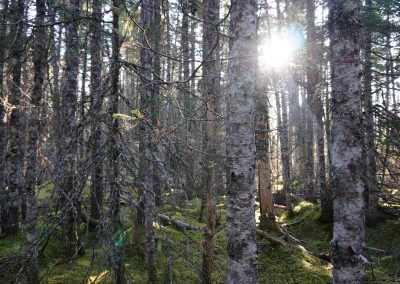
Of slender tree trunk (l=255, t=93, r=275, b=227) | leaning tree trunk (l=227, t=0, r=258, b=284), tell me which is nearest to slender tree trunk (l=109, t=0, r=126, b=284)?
leaning tree trunk (l=227, t=0, r=258, b=284)

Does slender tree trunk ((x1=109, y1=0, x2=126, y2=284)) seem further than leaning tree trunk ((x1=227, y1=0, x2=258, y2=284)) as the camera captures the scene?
No

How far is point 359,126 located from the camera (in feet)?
13.6

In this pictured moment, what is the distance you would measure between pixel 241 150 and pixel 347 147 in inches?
52.2

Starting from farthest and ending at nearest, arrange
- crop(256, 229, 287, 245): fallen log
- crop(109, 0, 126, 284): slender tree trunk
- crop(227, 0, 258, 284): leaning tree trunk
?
1. crop(256, 229, 287, 245): fallen log
2. crop(227, 0, 258, 284): leaning tree trunk
3. crop(109, 0, 126, 284): slender tree trunk

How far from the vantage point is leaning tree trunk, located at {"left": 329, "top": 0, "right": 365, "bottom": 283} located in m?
4.08

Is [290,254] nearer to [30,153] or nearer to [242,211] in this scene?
[242,211]

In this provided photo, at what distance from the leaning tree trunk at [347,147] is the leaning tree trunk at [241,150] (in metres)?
1.06

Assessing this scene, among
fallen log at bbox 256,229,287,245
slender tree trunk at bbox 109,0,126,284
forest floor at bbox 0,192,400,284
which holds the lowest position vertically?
forest floor at bbox 0,192,400,284

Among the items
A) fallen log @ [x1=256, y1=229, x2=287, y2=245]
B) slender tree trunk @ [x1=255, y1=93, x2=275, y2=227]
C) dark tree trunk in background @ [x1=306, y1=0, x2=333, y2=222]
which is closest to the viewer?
fallen log @ [x1=256, y1=229, x2=287, y2=245]

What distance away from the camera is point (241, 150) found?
411 centimetres

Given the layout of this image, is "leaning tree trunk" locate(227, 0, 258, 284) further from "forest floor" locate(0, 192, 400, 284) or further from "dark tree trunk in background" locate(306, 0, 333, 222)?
"dark tree trunk in background" locate(306, 0, 333, 222)

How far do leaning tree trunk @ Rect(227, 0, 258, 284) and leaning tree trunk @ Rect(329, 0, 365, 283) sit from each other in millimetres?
1064

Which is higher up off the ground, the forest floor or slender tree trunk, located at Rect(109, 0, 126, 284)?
slender tree trunk, located at Rect(109, 0, 126, 284)

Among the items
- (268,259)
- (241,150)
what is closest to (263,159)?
(268,259)
